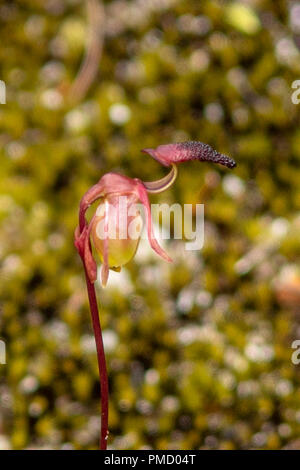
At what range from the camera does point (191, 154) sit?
752 millimetres

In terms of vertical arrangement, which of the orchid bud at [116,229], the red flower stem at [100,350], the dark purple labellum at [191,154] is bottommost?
the red flower stem at [100,350]

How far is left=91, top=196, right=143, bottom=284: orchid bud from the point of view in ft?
2.61

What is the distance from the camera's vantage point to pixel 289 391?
116 cm

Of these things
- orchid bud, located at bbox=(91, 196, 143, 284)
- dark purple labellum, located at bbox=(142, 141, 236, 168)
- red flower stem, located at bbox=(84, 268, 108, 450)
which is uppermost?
dark purple labellum, located at bbox=(142, 141, 236, 168)

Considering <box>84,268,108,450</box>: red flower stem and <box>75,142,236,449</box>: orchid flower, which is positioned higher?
<box>75,142,236,449</box>: orchid flower

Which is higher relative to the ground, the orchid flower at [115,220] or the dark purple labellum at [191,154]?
the dark purple labellum at [191,154]

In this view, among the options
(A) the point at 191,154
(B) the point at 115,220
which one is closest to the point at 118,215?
(B) the point at 115,220

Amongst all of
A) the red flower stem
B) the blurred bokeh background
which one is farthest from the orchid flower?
the blurred bokeh background

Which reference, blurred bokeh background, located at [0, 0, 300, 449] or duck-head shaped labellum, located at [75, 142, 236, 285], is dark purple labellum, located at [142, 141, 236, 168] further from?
blurred bokeh background, located at [0, 0, 300, 449]

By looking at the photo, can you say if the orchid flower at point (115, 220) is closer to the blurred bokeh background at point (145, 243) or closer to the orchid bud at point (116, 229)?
the orchid bud at point (116, 229)

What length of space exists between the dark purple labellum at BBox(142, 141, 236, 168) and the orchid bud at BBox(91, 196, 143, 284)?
0.07 m

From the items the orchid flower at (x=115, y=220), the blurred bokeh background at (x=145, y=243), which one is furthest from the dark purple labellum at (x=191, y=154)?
the blurred bokeh background at (x=145, y=243)

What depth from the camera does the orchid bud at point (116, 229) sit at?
31.4 inches

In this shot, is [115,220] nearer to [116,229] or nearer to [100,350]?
[116,229]
